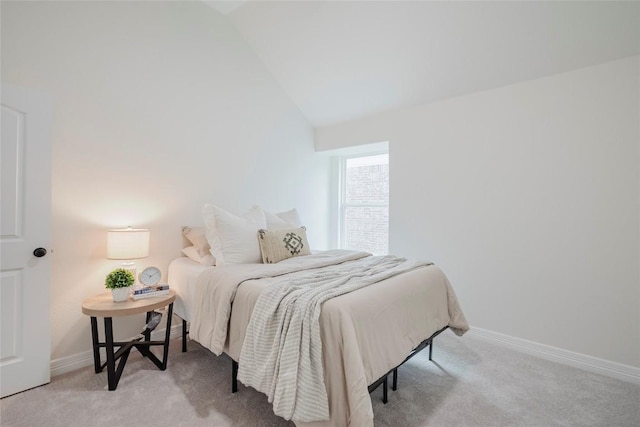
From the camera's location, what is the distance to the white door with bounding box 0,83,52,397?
1.88m

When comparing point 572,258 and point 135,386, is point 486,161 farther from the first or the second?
point 135,386

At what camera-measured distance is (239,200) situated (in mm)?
3309

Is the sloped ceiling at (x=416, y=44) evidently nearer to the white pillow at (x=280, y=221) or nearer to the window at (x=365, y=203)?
the window at (x=365, y=203)

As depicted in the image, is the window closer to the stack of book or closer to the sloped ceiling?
the sloped ceiling

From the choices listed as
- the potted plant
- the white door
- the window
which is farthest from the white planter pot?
the window

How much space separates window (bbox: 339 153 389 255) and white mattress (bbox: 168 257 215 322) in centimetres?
232

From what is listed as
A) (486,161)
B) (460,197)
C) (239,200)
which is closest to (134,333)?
(239,200)

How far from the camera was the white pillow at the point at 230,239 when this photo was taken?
2408 mm

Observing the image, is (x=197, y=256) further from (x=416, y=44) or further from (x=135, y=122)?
(x=416, y=44)

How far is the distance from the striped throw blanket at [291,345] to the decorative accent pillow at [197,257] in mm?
964

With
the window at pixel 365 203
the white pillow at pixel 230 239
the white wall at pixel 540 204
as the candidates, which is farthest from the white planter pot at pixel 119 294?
the window at pixel 365 203

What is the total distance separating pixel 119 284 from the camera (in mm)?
2105

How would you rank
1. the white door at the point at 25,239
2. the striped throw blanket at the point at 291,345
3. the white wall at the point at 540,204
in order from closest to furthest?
the striped throw blanket at the point at 291,345
the white door at the point at 25,239
the white wall at the point at 540,204

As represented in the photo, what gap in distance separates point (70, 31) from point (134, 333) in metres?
2.35
